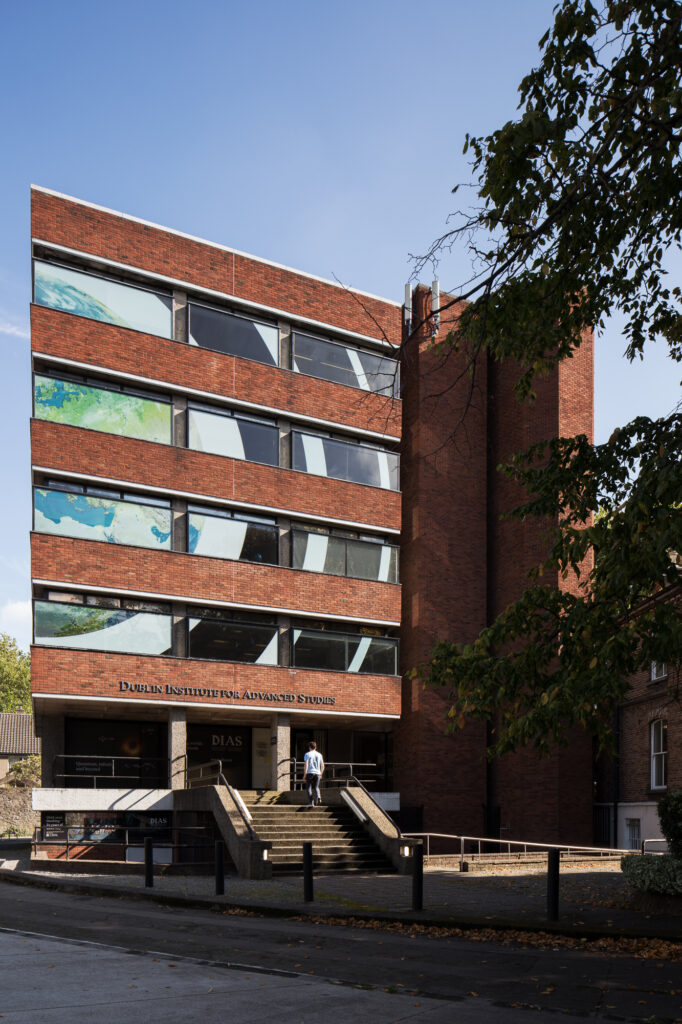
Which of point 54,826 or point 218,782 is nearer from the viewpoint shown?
point 54,826

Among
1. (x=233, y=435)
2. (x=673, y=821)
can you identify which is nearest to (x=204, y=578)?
(x=233, y=435)

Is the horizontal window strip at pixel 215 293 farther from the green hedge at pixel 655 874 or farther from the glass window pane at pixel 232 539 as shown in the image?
the green hedge at pixel 655 874

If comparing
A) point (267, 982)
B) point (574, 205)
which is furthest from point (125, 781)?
point (574, 205)

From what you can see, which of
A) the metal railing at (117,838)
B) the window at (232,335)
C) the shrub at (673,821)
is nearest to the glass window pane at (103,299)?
the window at (232,335)

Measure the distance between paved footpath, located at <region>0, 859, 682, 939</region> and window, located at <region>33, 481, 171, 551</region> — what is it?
→ 9546mm

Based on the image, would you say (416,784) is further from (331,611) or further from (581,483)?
(581,483)

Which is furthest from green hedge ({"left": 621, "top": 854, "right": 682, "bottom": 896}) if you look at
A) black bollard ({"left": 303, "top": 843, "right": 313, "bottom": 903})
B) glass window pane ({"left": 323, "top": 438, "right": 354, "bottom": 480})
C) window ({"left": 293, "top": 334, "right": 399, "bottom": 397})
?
window ({"left": 293, "top": 334, "right": 399, "bottom": 397})

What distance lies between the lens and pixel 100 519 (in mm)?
29172

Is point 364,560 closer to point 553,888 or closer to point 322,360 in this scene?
point 322,360

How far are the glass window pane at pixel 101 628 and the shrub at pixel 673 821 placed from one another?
687 inches

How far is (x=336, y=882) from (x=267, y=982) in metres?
11.3

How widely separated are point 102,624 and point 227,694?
442 centimetres

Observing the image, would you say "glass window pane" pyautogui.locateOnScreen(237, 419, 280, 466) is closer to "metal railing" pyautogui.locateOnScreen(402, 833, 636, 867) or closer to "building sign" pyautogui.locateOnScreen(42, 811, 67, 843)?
"building sign" pyautogui.locateOnScreen(42, 811, 67, 843)

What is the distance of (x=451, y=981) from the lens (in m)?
9.66
